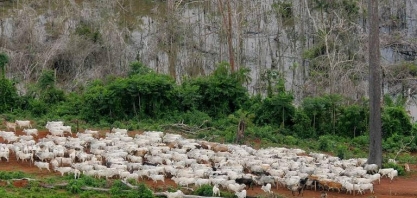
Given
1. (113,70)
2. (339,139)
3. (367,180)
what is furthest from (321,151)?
(113,70)

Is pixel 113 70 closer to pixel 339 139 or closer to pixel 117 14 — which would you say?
pixel 117 14

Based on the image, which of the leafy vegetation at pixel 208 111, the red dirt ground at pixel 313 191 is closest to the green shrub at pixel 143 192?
the red dirt ground at pixel 313 191

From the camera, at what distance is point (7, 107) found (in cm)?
2742

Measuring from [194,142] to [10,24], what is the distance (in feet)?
88.9

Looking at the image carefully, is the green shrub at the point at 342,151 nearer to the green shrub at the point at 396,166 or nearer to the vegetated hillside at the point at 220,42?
the green shrub at the point at 396,166

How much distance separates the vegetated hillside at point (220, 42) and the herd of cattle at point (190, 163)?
1276cm

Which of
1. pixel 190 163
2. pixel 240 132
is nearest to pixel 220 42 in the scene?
pixel 240 132

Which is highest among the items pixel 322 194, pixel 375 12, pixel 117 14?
pixel 117 14

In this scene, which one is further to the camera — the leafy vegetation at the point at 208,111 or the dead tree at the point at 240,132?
the leafy vegetation at the point at 208,111

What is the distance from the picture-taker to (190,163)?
1766cm

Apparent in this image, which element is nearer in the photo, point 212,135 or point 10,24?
point 212,135

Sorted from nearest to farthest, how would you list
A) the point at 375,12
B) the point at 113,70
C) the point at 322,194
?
the point at 322,194 → the point at 375,12 → the point at 113,70

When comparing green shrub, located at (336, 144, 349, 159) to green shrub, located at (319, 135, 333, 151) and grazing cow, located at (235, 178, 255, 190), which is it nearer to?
green shrub, located at (319, 135, 333, 151)

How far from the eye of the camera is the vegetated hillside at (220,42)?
35438mm
